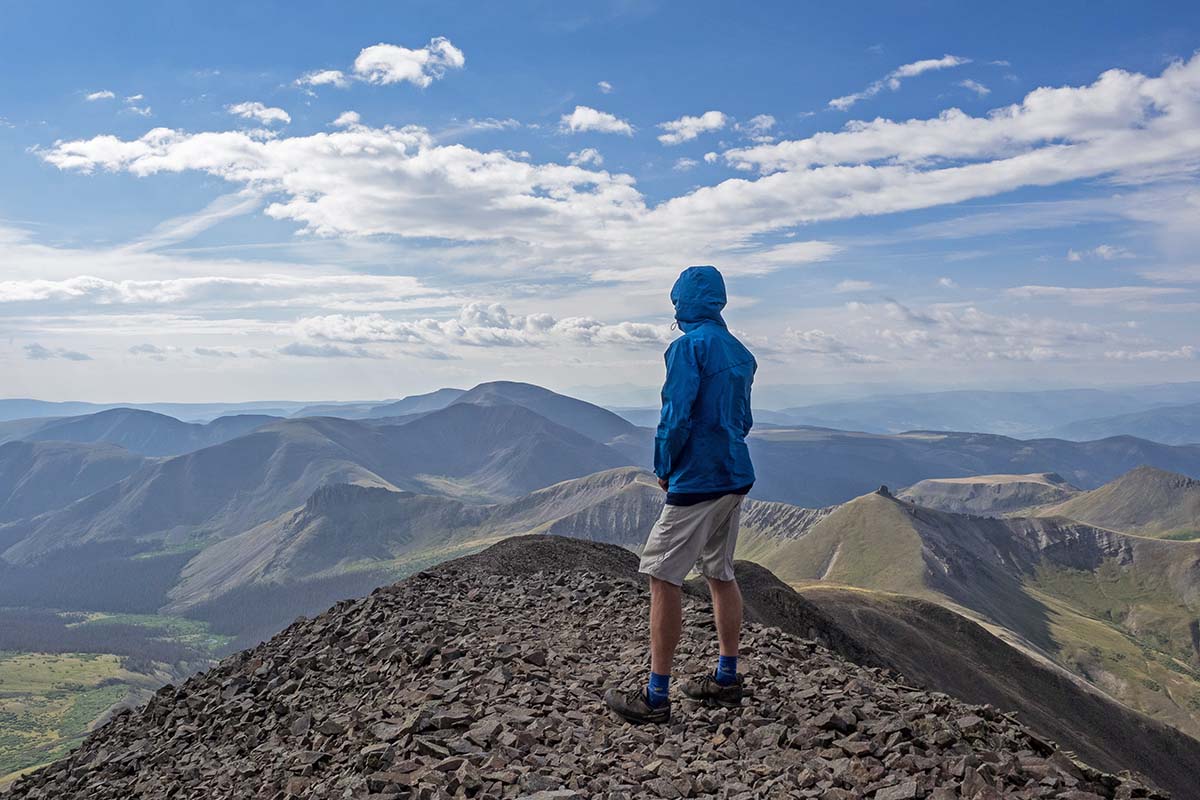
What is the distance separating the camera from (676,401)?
9055 mm

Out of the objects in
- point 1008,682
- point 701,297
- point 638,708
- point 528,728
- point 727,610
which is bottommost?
point 1008,682

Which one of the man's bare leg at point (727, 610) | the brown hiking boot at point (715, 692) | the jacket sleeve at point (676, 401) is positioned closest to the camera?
the jacket sleeve at point (676, 401)

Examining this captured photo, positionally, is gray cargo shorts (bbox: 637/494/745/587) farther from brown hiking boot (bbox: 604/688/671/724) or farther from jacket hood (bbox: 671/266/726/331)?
jacket hood (bbox: 671/266/726/331)

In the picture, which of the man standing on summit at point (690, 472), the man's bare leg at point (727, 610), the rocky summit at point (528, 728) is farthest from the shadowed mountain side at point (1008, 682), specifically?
the man standing on summit at point (690, 472)

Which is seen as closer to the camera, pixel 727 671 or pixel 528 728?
pixel 528 728

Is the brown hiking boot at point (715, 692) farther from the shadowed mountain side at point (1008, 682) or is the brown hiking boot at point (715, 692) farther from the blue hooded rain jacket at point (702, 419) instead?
the shadowed mountain side at point (1008, 682)

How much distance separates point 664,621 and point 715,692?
4.67ft

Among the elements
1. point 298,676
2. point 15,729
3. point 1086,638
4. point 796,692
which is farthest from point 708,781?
point 15,729

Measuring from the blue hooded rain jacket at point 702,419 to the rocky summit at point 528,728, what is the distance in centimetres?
302

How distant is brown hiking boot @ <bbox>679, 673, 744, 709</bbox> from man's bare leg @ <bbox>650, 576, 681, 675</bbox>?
0.84 metres

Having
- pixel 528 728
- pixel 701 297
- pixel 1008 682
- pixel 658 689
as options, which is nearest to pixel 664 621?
pixel 658 689

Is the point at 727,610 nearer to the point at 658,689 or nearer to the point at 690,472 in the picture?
the point at 658,689

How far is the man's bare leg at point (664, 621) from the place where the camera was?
9281 mm

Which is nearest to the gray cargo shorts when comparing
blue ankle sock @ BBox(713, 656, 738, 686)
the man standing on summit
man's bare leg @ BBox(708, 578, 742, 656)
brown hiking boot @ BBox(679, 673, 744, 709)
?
the man standing on summit
